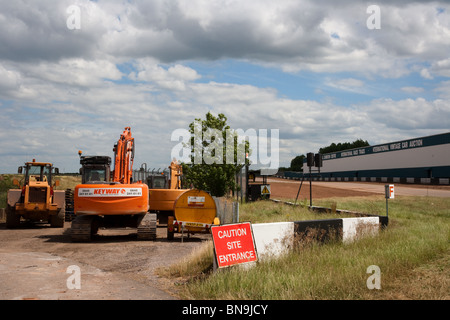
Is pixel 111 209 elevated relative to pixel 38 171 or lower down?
lower down

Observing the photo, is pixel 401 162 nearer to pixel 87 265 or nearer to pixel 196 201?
pixel 196 201

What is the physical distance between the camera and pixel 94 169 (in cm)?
1961

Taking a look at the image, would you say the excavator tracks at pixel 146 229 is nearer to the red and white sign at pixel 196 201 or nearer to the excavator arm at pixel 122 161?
the red and white sign at pixel 196 201

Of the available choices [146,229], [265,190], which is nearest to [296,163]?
[265,190]

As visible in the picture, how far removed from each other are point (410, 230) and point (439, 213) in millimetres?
9053

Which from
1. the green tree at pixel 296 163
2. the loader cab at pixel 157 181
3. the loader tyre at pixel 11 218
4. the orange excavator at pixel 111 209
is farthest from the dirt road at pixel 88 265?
the green tree at pixel 296 163

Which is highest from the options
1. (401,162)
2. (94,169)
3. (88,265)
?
(401,162)

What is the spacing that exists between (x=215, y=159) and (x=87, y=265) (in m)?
19.3

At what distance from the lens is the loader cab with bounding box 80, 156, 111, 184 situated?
64.2 ft

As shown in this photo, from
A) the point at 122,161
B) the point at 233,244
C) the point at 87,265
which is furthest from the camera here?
the point at 122,161

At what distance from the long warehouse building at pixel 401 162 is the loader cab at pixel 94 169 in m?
33.5

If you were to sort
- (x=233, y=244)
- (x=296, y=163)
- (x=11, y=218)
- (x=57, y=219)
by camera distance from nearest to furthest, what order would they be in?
(x=233, y=244)
(x=11, y=218)
(x=57, y=219)
(x=296, y=163)

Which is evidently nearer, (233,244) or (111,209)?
(233,244)
